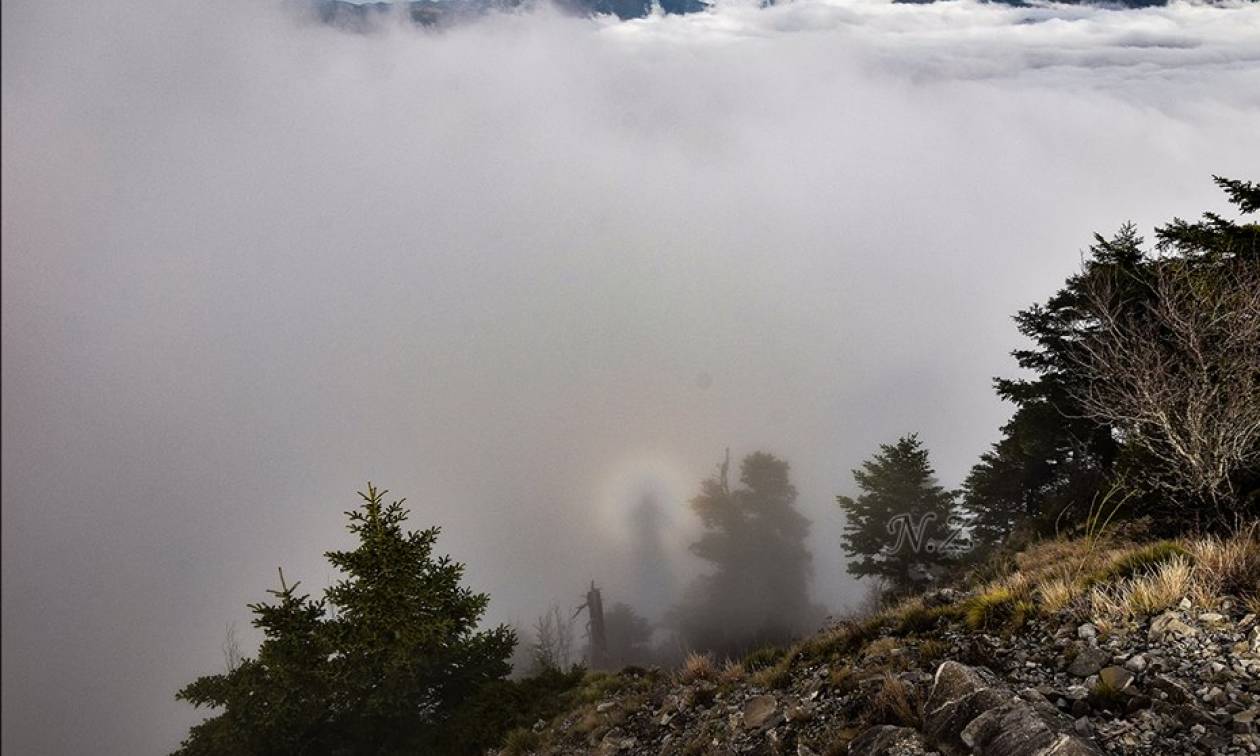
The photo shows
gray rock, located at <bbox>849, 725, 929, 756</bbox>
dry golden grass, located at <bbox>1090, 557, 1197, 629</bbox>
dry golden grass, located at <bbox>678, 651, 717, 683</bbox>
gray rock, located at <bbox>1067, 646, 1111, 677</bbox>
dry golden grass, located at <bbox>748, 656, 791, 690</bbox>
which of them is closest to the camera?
gray rock, located at <bbox>849, 725, 929, 756</bbox>

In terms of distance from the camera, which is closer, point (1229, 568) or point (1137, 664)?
point (1137, 664)

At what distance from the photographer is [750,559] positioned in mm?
61812

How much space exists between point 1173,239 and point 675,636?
5786 centimetres

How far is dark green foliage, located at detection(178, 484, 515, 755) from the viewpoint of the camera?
45.2 feet

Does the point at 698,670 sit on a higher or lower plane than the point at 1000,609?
lower

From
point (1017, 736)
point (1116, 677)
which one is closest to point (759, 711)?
point (1017, 736)

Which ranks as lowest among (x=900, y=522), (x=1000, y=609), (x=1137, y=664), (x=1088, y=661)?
(x=900, y=522)

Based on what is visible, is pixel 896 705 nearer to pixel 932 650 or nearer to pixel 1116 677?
pixel 932 650

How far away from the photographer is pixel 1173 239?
53.2 ft

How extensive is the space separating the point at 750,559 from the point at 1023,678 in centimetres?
5731

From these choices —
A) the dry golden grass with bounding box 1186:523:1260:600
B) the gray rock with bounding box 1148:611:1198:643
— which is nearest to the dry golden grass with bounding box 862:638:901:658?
the gray rock with bounding box 1148:611:1198:643

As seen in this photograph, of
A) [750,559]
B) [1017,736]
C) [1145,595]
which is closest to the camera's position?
[1017,736]

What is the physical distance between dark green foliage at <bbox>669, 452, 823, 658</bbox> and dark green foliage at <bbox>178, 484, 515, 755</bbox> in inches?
1904

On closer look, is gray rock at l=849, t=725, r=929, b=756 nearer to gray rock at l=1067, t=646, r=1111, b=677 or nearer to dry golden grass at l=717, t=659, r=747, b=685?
gray rock at l=1067, t=646, r=1111, b=677
